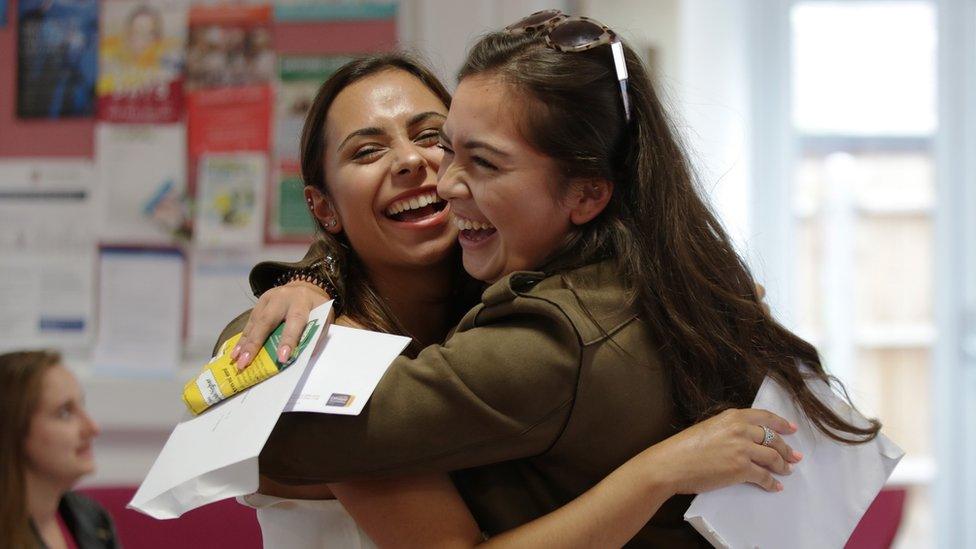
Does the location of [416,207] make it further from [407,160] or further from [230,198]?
[230,198]

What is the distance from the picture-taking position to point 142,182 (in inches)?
109

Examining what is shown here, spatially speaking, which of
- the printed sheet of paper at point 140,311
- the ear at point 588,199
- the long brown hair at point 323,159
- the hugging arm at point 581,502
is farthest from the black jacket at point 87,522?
the ear at point 588,199

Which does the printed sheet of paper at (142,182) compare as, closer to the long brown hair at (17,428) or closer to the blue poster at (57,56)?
the blue poster at (57,56)

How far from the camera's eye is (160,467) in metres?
1.09

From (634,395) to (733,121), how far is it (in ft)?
7.49

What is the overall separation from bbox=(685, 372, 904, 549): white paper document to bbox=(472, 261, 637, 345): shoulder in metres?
0.22

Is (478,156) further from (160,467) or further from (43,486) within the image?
(43,486)

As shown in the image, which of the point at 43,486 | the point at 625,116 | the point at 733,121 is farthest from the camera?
the point at 733,121

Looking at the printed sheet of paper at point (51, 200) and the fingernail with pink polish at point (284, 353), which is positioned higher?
the printed sheet of paper at point (51, 200)

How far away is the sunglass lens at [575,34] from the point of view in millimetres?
1167

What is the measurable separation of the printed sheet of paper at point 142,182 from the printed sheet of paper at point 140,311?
55 millimetres

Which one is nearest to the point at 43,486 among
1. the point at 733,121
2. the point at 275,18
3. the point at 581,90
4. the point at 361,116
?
the point at 361,116

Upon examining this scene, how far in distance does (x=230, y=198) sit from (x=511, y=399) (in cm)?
185

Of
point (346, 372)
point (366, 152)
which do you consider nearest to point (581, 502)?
point (346, 372)
